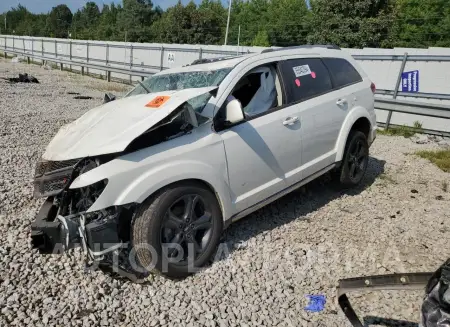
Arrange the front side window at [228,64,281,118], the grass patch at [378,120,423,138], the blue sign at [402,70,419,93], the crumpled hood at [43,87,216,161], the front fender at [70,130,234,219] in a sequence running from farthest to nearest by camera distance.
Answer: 1. the blue sign at [402,70,419,93]
2. the grass patch at [378,120,423,138]
3. the front side window at [228,64,281,118]
4. the crumpled hood at [43,87,216,161]
5. the front fender at [70,130,234,219]

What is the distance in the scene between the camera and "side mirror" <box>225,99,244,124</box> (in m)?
3.32

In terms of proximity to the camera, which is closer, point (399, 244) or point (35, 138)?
point (399, 244)

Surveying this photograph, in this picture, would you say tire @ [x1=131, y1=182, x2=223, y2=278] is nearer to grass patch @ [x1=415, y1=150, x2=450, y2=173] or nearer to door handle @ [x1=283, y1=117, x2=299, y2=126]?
door handle @ [x1=283, y1=117, x2=299, y2=126]

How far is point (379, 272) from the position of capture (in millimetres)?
3311

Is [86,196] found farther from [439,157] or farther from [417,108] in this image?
[417,108]

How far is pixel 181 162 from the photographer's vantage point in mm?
3037

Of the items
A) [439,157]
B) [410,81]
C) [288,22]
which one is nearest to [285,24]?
[288,22]

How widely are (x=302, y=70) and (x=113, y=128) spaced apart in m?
2.24

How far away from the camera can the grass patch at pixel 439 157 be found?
6.45 meters

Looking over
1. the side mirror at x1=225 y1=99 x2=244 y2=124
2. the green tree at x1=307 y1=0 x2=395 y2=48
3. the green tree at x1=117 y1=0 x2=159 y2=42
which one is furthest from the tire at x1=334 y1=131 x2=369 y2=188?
the green tree at x1=117 y1=0 x2=159 y2=42

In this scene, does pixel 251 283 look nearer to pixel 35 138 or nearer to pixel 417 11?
pixel 35 138

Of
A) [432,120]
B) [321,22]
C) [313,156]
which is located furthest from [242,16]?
[313,156]

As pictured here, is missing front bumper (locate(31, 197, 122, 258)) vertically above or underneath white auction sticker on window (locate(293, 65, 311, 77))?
underneath

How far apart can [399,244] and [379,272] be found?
2.07 ft
